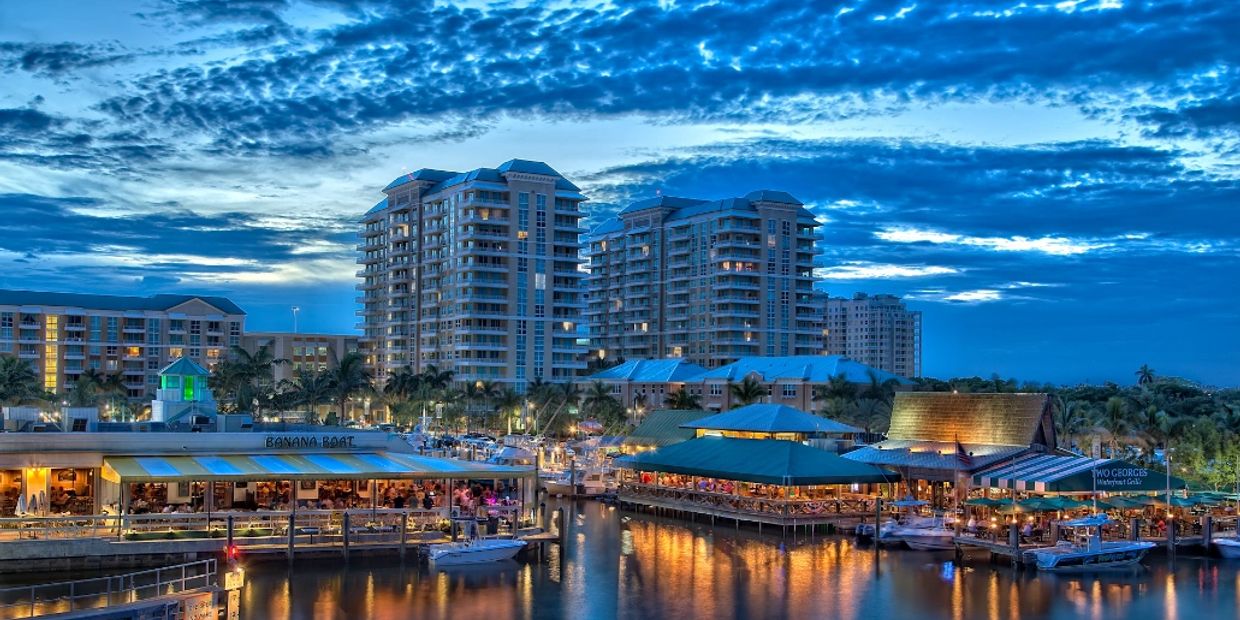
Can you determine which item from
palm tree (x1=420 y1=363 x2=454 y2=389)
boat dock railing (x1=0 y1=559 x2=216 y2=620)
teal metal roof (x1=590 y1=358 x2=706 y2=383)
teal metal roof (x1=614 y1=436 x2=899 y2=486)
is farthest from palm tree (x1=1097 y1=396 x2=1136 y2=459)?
palm tree (x1=420 y1=363 x2=454 y2=389)

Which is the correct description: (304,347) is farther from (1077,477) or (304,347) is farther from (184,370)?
(1077,477)

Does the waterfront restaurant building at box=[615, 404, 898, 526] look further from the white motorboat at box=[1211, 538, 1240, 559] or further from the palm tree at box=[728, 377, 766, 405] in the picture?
the palm tree at box=[728, 377, 766, 405]

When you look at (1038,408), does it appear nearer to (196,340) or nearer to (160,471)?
(160,471)

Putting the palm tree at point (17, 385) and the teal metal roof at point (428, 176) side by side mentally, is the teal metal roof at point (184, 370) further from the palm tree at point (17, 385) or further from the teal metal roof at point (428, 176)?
the teal metal roof at point (428, 176)

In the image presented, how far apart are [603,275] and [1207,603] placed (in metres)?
142

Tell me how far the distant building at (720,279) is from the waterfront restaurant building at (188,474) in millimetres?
100942

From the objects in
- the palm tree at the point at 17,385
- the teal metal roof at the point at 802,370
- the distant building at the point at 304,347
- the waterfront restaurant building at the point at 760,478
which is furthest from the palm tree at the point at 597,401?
the distant building at the point at 304,347

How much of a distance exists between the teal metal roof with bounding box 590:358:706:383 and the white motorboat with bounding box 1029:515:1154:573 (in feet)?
257

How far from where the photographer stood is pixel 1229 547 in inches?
2185

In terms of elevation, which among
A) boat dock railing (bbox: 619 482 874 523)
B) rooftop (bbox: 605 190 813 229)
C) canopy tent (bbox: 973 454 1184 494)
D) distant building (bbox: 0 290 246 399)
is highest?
rooftop (bbox: 605 190 813 229)

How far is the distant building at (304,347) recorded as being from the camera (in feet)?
636

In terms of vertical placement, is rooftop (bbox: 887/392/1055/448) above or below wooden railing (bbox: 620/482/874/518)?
above

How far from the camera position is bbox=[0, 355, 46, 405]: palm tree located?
106 m

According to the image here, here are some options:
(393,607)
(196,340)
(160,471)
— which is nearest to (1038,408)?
(393,607)
